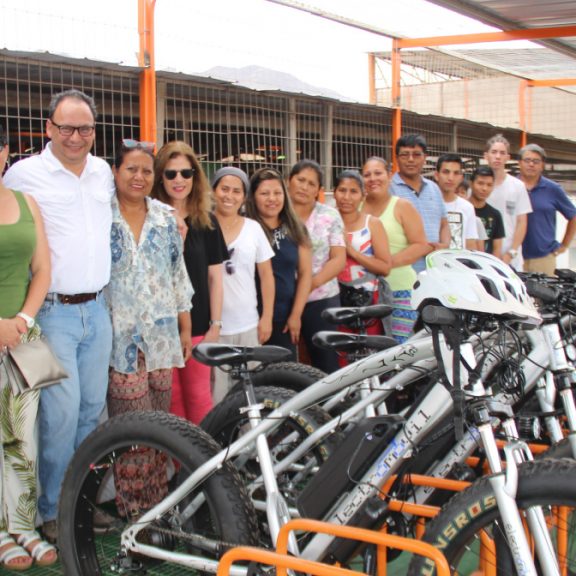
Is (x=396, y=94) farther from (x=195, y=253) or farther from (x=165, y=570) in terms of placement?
(x=165, y=570)

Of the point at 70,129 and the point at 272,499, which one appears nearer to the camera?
the point at 272,499

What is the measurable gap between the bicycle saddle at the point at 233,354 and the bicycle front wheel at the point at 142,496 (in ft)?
0.80

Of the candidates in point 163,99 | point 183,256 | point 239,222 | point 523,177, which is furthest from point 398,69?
point 183,256

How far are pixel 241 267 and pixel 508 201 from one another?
3.11 metres

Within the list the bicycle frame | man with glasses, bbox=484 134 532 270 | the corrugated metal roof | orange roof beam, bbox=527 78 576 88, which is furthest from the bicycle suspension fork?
orange roof beam, bbox=527 78 576 88

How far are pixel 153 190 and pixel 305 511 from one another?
2.00 metres

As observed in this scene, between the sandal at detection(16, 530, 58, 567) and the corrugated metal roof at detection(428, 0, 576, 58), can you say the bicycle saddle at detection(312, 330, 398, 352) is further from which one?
the corrugated metal roof at detection(428, 0, 576, 58)

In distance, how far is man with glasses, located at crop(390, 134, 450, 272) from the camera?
17.6 ft

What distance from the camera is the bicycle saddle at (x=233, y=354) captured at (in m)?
2.89

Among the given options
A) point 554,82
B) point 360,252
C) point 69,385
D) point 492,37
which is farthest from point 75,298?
point 554,82

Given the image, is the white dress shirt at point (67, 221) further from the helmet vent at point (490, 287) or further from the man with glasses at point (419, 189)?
the man with glasses at point (419, 189)

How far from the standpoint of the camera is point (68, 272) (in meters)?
3.44

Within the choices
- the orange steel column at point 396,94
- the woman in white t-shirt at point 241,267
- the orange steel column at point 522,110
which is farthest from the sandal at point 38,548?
the orange steel column at point 522,110

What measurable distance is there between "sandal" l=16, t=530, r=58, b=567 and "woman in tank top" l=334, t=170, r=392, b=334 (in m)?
2.36
